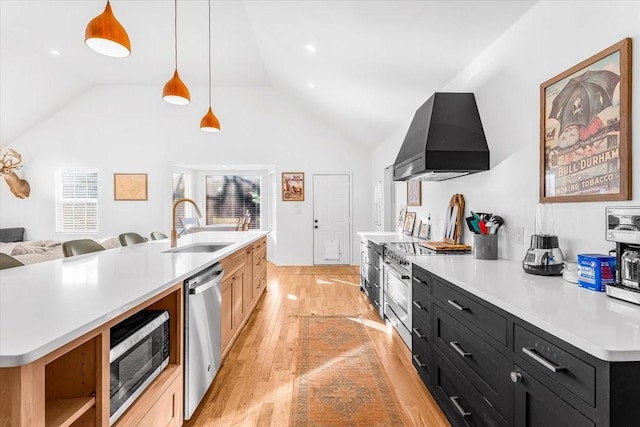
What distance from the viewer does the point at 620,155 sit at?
1.46 meters

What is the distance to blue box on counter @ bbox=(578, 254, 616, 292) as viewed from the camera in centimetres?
138

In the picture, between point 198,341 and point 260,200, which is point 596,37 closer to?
point 198,341

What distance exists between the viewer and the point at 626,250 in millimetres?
1256

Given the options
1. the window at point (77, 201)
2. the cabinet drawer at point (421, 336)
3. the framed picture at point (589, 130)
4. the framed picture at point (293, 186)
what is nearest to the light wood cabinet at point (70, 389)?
the cabinet drawer at point (421, 336)

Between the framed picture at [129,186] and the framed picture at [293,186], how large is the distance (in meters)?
2.85

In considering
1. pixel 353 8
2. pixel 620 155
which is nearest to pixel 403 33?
pixel 353 8

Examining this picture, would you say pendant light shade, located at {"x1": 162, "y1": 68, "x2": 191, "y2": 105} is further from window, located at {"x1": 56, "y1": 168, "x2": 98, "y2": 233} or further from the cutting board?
window, located at {"x1": 56, "y1": 168, "x2": 98, "y2": 233}

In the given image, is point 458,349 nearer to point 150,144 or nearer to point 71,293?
point 71,293

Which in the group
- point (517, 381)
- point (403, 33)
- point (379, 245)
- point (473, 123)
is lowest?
point (517, 381)

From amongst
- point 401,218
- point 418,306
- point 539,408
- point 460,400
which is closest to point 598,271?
point 539,408

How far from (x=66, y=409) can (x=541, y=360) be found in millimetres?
1506

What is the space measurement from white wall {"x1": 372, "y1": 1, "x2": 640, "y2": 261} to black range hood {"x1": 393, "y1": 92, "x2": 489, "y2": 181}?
8 centimetres

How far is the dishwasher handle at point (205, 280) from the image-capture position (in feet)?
6.11

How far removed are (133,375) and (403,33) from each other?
2918 millimetres
